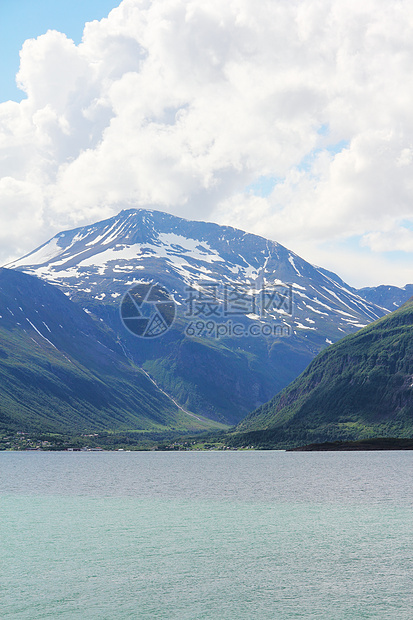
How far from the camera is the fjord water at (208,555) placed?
50125 mm

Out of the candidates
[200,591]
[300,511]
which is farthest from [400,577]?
[300,511]

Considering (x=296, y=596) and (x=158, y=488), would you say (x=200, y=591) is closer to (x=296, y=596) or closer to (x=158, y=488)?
(x=296, y=596)

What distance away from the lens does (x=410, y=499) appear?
399ft

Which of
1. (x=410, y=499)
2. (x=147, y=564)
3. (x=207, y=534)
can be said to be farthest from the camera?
(x=410, y=499)

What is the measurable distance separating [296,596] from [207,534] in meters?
33.0

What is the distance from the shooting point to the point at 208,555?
70.6 meters

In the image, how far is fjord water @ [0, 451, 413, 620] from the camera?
164 feet

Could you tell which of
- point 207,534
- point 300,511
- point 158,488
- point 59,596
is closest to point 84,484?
point 158,488

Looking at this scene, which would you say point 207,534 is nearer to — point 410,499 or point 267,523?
point 267,523

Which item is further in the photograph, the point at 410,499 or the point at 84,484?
the point at 84,484

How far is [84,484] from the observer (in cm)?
16875

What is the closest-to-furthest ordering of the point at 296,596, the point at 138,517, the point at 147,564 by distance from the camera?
the point at 296,596 < the point at 147,564 < the point at 138,517

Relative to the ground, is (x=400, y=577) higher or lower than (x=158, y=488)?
higher

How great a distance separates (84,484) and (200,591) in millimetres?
120977
